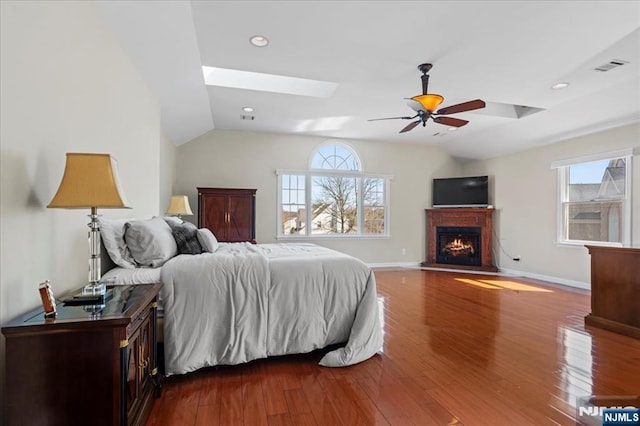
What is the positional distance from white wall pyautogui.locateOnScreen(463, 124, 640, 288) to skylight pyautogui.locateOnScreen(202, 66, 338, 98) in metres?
4.29

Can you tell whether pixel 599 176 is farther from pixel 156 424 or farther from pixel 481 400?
pixel 156 424

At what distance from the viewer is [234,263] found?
2.38 meters

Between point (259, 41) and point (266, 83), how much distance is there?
120cm

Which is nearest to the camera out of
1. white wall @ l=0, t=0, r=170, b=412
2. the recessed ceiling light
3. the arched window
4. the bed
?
white wall @ l=0, t=0, r=170, b=412

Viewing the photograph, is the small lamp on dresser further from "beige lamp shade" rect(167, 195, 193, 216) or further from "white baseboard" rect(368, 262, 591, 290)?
"white baseboard" rect(368, 262, 591, 290)

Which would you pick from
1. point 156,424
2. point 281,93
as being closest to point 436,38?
point 281,93

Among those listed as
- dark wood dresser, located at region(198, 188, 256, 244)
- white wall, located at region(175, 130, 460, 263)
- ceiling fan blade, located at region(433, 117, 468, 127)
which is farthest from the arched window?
ceiling fan blade, located at region(433, 117, 468, 127)

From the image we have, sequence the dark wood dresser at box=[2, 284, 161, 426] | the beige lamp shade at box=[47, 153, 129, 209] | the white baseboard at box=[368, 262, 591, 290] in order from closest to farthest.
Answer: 1. the dark wood dresser at box=[2, 284, 161, 426]
2. the beige lamp shade at box=[47, 153, 129, 209]
3. the white baseboard at box=[368, 262, 591, 290]

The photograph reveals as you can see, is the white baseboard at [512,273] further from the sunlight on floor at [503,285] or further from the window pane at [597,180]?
the window pane at [597,180]

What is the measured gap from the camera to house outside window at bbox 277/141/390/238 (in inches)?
262

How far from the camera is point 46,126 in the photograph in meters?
1.65

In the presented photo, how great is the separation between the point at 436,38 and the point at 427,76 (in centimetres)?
62

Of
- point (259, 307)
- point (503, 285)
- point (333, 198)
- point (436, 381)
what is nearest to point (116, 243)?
point (259, 307)

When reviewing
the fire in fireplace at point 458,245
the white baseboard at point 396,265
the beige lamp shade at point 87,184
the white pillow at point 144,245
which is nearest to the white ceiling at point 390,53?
the beige lamp shade at point 87,184
